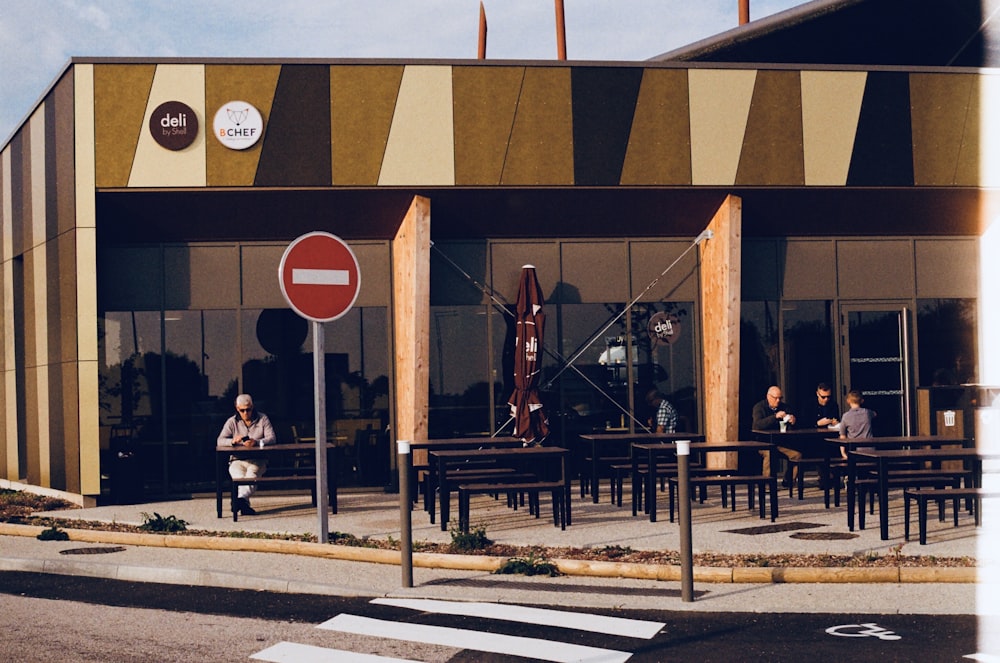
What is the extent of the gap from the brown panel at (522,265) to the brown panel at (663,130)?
1.77 metres

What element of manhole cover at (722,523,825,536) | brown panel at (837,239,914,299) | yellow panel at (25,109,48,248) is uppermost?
yellow panel at (25,109,48,248)

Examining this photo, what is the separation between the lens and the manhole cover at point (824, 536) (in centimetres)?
1105

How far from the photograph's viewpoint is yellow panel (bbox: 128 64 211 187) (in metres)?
15.4

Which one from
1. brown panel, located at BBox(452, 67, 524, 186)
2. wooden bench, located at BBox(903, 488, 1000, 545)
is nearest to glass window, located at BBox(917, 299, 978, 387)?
wooden bench, located at BBox(903, 488, 1000, 545)

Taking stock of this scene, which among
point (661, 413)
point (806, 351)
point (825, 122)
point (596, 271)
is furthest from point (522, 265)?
point (825, 122)

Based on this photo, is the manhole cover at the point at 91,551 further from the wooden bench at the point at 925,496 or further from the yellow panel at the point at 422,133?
the wooden bench at the point at 925,496

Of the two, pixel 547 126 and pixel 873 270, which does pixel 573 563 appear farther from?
pixel 873 270

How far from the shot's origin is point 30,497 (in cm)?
1638

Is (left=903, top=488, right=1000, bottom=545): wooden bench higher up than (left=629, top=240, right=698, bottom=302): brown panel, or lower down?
lower down

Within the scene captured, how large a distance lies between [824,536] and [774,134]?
7.00 metres

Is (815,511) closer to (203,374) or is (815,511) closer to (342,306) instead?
(342,306)

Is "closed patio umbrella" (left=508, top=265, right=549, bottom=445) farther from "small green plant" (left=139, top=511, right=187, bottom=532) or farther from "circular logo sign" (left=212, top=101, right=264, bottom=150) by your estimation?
"small green plant" (left=139, top=511, right=187, bottom=532)

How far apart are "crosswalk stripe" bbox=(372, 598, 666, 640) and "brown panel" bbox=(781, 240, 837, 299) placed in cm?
1045

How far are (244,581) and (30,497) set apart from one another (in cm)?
830
